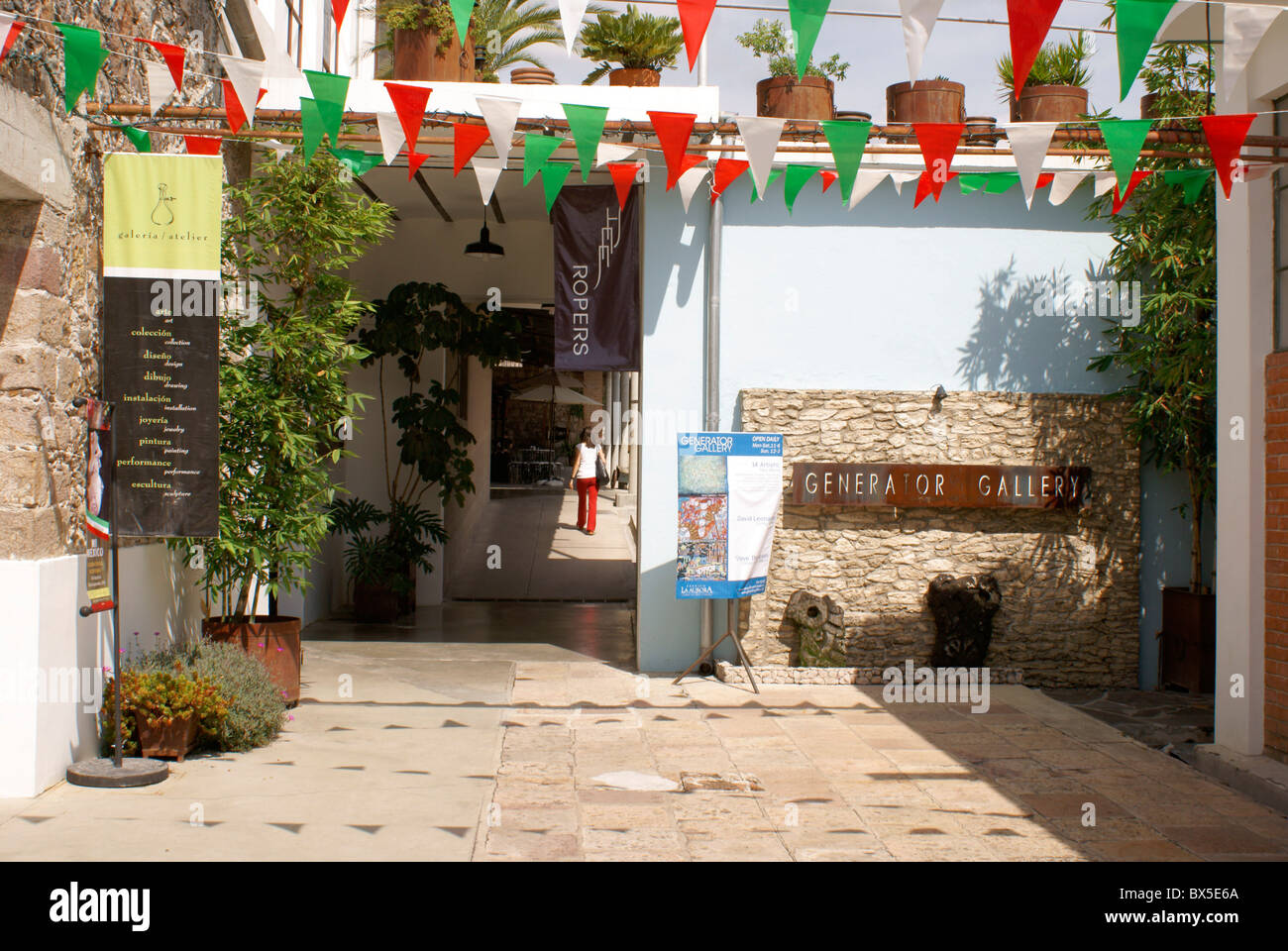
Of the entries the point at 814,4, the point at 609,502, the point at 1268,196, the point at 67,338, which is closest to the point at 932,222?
the point at 1268,196

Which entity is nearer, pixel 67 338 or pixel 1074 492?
pixel 67 338

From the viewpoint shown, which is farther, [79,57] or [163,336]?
[163,336]

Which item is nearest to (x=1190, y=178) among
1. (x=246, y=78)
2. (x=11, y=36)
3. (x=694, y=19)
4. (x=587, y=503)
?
(x=694, y=19)

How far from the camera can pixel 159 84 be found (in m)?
5.85

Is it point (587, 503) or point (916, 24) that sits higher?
point (916, 24)

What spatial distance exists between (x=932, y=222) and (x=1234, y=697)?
14.1 ft

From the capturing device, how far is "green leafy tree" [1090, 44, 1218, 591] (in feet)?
25.8

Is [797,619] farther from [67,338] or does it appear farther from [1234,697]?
[67,338]

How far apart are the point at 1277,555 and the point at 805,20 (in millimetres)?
3864

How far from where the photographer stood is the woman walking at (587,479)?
16453 mm

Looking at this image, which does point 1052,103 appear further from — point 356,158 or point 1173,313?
point 356,158

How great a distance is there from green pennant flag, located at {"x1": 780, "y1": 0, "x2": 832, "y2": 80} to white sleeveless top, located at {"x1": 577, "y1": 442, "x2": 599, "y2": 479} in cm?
1214

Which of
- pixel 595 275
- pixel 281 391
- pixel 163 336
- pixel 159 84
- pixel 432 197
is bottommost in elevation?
pixel 281 391

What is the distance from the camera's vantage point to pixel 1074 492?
873cm
